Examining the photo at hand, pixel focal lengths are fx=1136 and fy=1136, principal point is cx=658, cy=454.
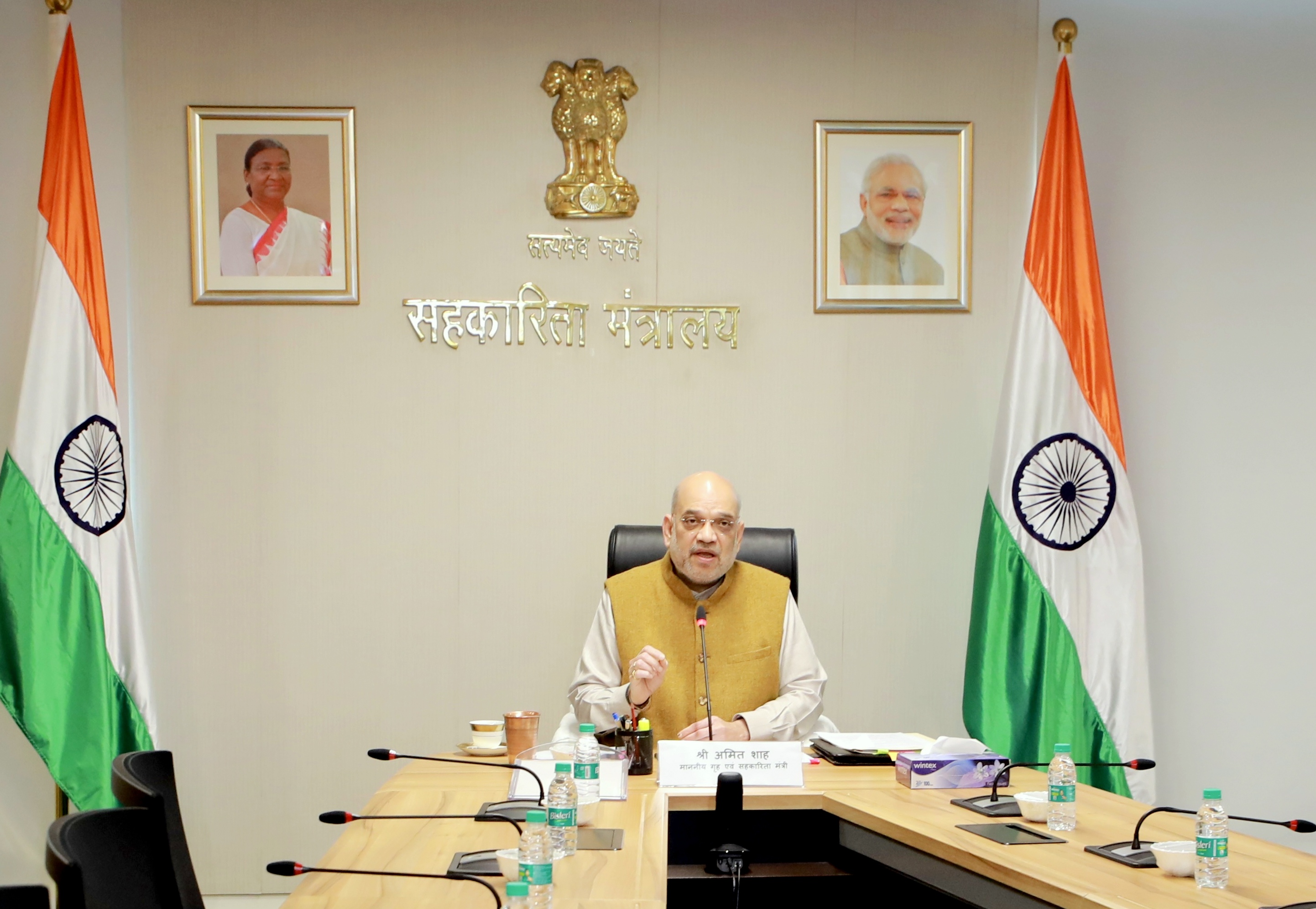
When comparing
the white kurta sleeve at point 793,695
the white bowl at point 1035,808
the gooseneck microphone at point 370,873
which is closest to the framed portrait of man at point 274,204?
the white kurta sleeve at point 793,695

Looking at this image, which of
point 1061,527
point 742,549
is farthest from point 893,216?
point 742,549

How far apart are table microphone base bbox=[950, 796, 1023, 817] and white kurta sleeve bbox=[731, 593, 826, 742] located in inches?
24.7

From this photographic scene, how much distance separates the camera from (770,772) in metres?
2.35

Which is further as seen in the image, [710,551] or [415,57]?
[415,57]

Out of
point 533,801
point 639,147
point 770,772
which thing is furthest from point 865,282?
point 533,801

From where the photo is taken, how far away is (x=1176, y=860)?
1771 mm

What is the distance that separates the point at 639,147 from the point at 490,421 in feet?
3.60

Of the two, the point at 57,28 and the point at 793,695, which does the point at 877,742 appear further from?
the point at 57,28

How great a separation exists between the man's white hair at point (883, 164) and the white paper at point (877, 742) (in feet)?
6.72

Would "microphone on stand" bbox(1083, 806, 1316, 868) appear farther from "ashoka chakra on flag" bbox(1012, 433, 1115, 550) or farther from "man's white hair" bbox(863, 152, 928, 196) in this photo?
"man's white hair" bbox(863, 152, 928, 196)

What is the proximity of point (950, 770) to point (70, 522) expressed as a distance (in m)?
2.71

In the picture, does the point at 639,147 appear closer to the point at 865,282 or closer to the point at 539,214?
the point at 539,214

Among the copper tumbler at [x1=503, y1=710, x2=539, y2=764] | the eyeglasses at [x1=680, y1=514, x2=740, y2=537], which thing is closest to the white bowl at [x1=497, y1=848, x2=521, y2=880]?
the copper tumbler at [x1=503, y1=710, x2=539, y2=764]

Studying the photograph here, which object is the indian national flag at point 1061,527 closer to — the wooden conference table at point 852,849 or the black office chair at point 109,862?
the wooden conference table at point 852,849
